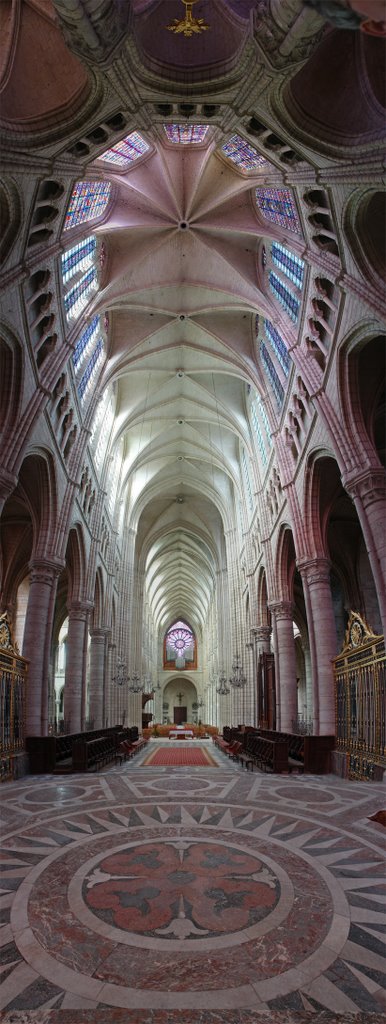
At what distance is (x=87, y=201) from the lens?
60.4 ft

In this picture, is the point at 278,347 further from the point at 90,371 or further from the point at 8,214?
the point at 8,214

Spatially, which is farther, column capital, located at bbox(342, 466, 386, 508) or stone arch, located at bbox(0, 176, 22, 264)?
column capital, located at bbox(342, 466, 386, 508)

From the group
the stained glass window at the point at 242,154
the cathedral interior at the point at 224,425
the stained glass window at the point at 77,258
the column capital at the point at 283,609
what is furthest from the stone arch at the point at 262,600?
the stained glass window at the point at 242,154

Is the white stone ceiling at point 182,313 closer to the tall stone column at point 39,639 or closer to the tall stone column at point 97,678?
the tall stone column at point 39,639

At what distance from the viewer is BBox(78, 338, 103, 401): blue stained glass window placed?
22.6 m

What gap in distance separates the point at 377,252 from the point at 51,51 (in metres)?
8.11

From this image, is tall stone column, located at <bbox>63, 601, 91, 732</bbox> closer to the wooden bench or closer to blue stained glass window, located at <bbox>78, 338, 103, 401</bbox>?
the wooden bench

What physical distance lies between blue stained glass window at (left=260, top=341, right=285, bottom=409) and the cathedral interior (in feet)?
0.44

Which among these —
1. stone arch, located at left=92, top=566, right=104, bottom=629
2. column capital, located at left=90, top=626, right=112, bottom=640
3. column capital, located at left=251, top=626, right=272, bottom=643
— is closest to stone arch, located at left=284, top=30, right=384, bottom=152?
stone arch, located at left=92, top=566, right=104, bottom=629

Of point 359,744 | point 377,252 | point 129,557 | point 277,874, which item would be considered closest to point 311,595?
point 359,744

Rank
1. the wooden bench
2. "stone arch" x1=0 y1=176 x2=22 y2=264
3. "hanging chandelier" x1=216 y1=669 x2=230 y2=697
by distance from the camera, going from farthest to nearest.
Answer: "hanging chandelier" x1=216 y1=669 x2=230 y2=697 → the wooden bench → "stone arch" x1=0 y1=176 x2=22 y2=264

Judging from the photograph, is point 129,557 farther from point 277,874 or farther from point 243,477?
point 277,874

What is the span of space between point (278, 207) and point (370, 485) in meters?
10.8

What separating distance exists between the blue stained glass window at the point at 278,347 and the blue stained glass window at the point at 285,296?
4.65 ft
